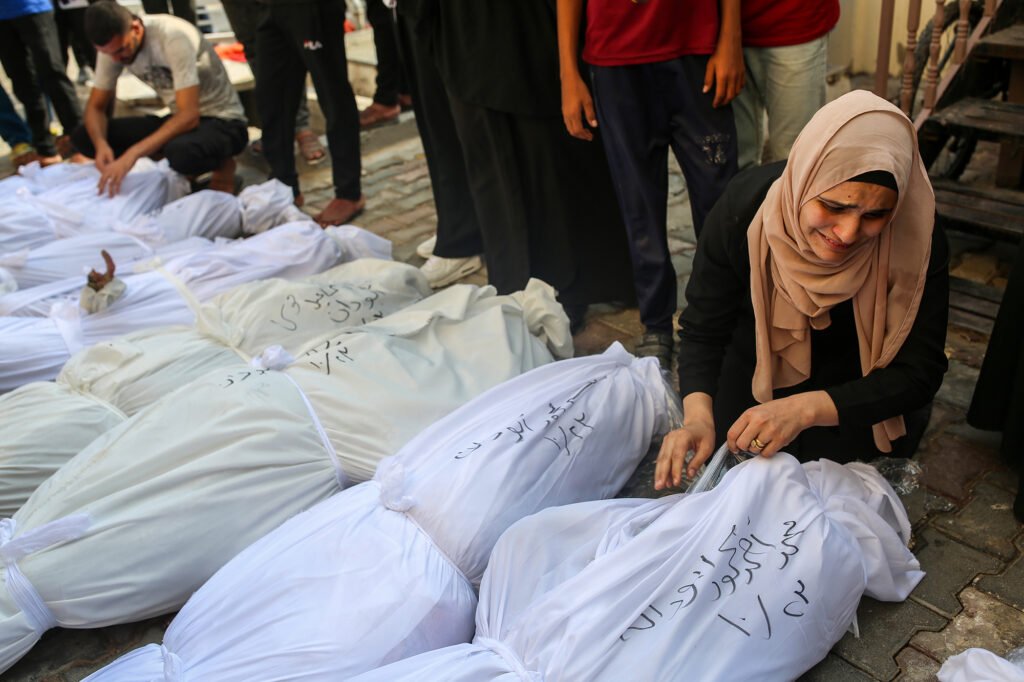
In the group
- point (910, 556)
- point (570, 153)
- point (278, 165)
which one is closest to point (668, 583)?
point (910, 556)

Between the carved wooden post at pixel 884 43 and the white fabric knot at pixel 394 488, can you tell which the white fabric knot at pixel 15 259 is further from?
the carved wooden post at pixel 884 43

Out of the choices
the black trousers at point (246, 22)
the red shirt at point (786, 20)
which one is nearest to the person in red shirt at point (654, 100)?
the red shirt at point (786, 20)

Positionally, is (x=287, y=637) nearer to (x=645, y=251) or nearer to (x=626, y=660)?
(x=626, y=660)

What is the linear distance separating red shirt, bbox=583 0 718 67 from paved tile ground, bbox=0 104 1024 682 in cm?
117

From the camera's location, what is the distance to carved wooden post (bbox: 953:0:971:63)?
323 centimetres

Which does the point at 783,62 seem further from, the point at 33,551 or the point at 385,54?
the point at 385,54

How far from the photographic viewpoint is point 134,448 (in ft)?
7.27

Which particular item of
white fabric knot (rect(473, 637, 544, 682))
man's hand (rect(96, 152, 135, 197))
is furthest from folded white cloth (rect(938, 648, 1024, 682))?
man's hand (rect(96, 152, 135, 197))

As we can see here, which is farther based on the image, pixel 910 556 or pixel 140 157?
pixel 140 157

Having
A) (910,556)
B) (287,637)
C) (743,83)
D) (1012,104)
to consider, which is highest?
(743,83)

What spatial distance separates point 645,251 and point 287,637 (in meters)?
1.68

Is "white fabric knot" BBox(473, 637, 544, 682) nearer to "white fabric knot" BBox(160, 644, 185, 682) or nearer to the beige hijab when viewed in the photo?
"white fabric knot" BBox(160, 644, 185, 682)

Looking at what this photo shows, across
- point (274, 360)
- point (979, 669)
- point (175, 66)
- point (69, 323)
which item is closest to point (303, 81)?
point (175, 66)

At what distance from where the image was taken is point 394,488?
2012 mm
